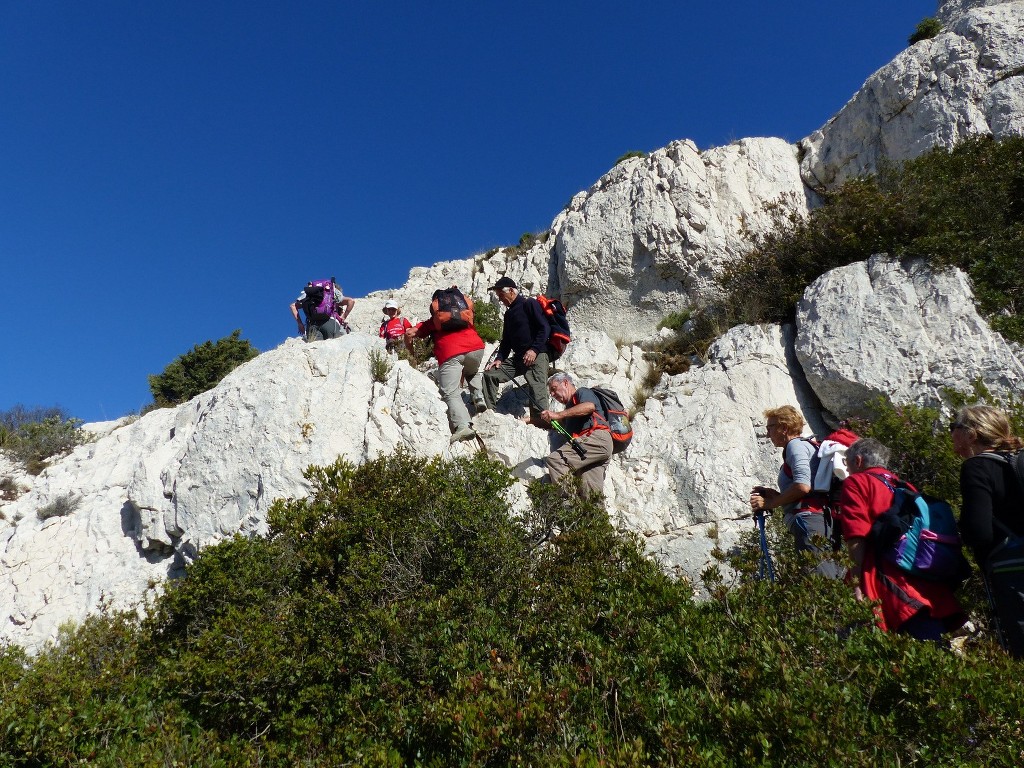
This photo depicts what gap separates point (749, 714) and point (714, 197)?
510 inches

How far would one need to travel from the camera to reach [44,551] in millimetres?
9180

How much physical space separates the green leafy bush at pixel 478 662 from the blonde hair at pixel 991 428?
4.34 feet

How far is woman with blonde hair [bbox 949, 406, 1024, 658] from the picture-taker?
341 cm

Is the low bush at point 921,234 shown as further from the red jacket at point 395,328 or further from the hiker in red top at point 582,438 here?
the red jacket at point 395,328

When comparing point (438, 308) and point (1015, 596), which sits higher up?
point (438, 308)

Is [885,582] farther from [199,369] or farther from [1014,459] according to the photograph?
[199,369]

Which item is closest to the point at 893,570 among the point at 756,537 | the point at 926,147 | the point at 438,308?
the point at 756,537

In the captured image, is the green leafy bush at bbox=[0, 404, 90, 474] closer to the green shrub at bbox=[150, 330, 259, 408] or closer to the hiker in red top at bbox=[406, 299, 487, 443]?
the green shrub at bbox=[150, 330, 259, 408]

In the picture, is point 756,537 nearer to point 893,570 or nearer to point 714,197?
point 893,570

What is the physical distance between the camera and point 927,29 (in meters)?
15.6

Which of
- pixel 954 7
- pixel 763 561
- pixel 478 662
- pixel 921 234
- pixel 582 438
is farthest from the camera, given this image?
pixel 954 7

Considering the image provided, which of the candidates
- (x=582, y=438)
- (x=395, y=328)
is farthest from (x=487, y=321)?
(x=582, y=438)

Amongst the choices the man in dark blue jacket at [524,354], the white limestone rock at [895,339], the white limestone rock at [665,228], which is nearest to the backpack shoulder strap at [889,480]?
the white limestone rock at [895,339]

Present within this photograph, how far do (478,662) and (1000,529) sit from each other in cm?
336
